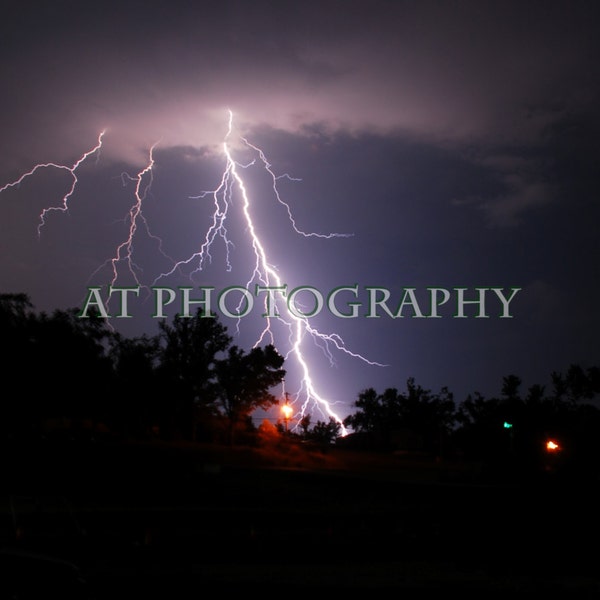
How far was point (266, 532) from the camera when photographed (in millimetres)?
13539

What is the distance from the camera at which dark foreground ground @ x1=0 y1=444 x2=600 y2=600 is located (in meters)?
9.32

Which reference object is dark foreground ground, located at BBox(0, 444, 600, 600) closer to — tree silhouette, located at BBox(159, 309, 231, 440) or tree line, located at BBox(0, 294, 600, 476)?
tree line, located at BBox(0, 294, 600, 476)

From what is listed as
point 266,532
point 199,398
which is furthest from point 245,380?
point 266,532

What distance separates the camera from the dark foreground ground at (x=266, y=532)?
9320 mm

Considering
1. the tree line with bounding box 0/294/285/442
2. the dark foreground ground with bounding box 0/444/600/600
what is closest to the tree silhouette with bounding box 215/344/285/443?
the tree line with bounding box 0/294/285/442

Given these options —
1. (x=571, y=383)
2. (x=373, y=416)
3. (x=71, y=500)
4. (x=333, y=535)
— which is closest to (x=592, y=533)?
(x=333, y=535)

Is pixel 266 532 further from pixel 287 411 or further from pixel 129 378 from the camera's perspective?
pixel 287 411

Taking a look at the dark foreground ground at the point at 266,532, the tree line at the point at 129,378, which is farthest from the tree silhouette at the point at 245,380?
the dark foreground ground at the point at 266,532

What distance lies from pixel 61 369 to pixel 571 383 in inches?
1655

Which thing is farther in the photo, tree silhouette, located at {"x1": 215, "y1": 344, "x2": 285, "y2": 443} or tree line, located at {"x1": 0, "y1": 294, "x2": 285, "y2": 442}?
tree silhouette, located at {"x1": 215, "y1": 344, "x2": 285, "y2": 443}

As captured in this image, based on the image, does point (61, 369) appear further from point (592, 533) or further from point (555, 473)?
point (555, 473)

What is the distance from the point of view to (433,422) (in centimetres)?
7931

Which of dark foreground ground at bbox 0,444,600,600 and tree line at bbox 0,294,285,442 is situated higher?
tree line at bbox 0,294,285,442

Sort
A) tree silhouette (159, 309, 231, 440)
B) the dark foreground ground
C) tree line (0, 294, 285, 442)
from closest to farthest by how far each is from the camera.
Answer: the dark foreground ground → tree line (0, 294, 285, 442) → tree silhouette (159, 309, 231, 440)
